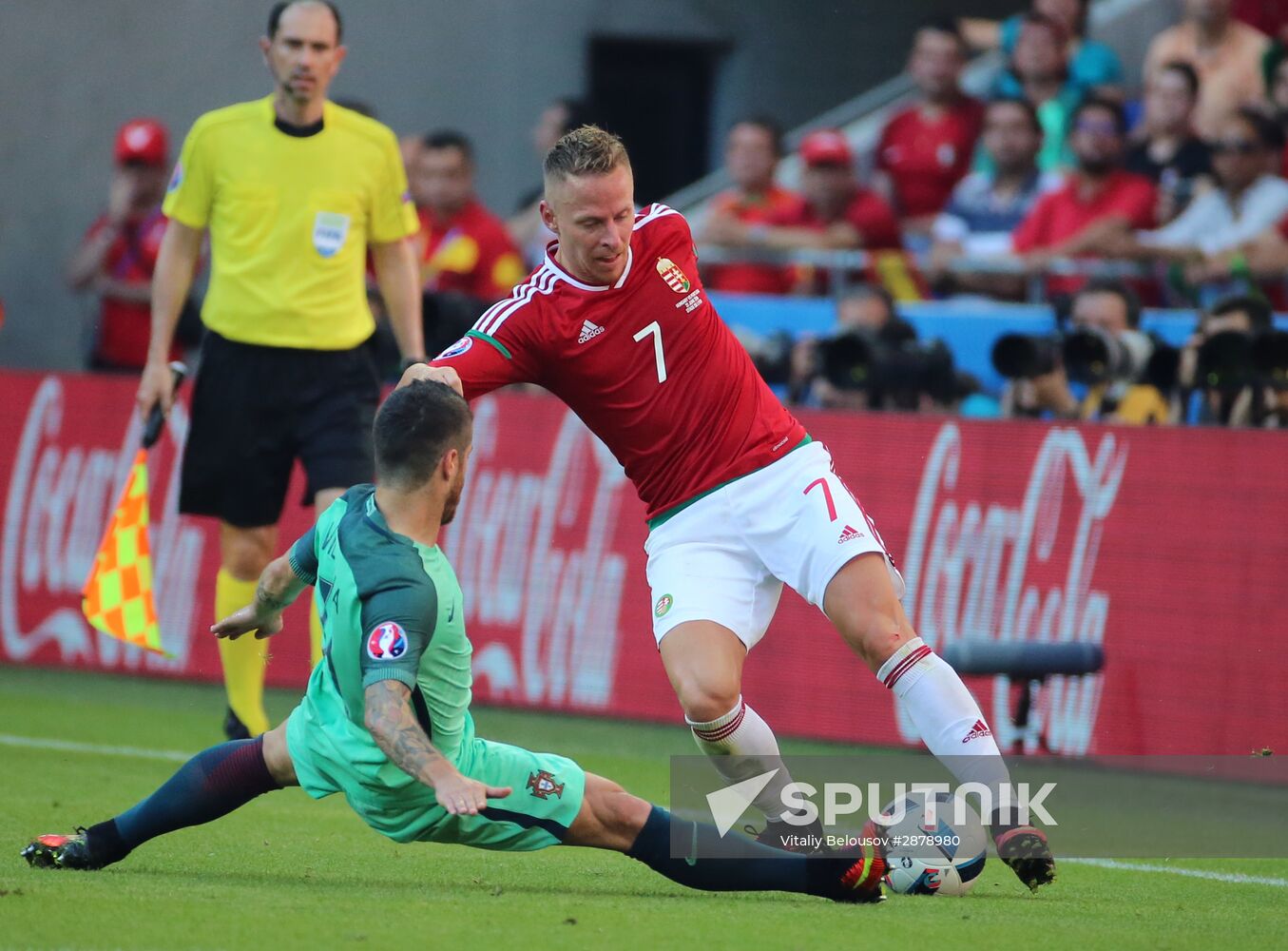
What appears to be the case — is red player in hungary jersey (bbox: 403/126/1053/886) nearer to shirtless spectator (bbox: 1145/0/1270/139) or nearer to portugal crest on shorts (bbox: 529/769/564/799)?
A: portugal crest on shorts (bbox: 529/769/564/799)

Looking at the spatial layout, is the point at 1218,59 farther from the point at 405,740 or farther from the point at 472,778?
the point at 405,740

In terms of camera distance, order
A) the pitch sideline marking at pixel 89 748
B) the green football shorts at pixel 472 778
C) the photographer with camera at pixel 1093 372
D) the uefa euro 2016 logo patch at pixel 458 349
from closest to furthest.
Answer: the green football shorts at pixel 472 778, the uefa euro 2016 logo patch at pixel 458 349, the pitch sideline marking at pixel 89 748, the photographer with camera at pixel 1093 372

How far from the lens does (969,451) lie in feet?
30.1

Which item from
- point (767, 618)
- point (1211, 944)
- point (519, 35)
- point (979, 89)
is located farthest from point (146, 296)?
point (1211, 944)

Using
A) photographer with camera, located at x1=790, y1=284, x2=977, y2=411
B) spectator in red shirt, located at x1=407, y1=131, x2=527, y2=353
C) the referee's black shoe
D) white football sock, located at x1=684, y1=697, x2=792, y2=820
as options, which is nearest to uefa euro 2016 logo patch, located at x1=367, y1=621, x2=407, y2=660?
white football sock, located at x1=684, y1=697, x2=792, y2=820

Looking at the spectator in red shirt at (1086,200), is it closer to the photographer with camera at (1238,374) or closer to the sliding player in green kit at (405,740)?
the photographer with camera at (1238,374)

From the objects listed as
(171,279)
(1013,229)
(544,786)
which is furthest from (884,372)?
(544,786)

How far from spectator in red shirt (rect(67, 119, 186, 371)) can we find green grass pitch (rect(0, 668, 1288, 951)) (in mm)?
5919

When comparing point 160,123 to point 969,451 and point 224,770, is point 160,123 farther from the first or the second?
point 224,770

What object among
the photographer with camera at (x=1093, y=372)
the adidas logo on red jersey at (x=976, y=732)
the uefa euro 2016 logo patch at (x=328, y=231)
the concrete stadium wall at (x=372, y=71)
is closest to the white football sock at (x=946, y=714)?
the adidas logo on red jersey at (x=976, y=732)

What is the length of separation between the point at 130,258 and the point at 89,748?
5.31 metres

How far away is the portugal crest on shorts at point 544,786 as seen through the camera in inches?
203

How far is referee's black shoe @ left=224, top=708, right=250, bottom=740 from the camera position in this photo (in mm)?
8031

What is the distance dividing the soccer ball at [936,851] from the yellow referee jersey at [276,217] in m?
3.38
